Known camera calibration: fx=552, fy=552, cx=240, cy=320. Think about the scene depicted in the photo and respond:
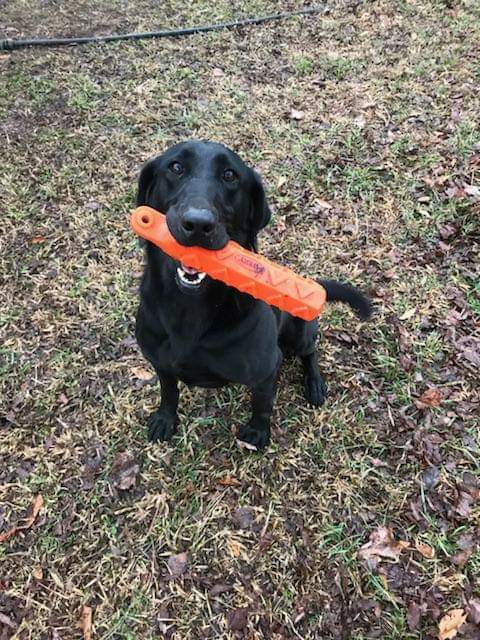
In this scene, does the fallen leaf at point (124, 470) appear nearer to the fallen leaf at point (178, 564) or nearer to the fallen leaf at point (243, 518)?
the fallen leaf at point (178, 564)

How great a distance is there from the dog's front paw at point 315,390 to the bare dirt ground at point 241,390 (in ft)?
0.28

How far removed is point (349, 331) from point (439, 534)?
52.8 inches

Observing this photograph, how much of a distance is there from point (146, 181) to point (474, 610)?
247 centimetres

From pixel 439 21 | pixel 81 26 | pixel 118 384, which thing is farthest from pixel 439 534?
pixel 81 26

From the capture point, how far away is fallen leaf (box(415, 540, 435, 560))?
270 centimetres

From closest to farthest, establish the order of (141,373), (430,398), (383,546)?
(383,546)
(430,398)
(141,373)

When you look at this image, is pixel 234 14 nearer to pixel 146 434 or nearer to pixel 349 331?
pixel 349 331

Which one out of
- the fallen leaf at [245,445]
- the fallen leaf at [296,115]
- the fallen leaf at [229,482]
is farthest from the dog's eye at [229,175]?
the fallen leaf at [296,115]

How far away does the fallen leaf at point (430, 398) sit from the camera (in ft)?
10.7

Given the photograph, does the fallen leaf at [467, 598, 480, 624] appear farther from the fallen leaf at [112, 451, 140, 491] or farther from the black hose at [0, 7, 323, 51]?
the black hose at [0, 7, 323, 51]

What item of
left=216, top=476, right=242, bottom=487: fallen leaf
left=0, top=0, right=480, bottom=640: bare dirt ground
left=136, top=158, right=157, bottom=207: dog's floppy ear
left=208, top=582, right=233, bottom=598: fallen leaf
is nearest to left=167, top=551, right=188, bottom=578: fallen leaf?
left=0, top=0, right=480, bottom=640: bare dirt ground

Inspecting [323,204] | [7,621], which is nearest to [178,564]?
[7,621]

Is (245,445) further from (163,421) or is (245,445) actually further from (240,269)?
(240,269)

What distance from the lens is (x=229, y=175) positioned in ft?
7.78
